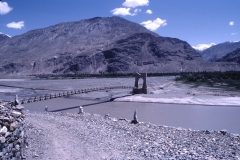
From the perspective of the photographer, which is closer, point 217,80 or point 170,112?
point 170,112

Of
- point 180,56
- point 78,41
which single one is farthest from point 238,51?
point 78,41

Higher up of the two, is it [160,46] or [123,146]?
[160,46]

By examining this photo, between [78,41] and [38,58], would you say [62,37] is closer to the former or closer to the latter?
[78,41]

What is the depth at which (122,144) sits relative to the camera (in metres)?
7.95

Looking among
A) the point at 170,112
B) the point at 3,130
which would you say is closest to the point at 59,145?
the point at 3,130

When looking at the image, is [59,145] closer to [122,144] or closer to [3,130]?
[122,144]

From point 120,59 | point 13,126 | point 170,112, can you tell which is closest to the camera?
point 13,126

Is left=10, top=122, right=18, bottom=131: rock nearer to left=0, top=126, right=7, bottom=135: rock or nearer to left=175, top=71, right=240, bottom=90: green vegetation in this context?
left=0, top=126, right=7, bottom=135: rock

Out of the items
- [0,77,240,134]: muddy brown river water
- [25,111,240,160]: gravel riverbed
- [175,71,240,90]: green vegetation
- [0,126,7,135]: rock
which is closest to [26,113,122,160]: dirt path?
[25,111,240,160]: gravel riverbed

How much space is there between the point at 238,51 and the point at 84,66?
87408 millimetres

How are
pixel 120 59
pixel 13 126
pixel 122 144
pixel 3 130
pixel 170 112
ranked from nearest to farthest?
pixel 3 130
pixel 13 126
pixel 122 144
pixel 170 112
pixel 120 59

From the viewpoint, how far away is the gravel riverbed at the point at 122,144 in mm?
6758

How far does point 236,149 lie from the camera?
7715 mm

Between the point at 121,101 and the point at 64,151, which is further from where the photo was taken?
the point at 121,101
